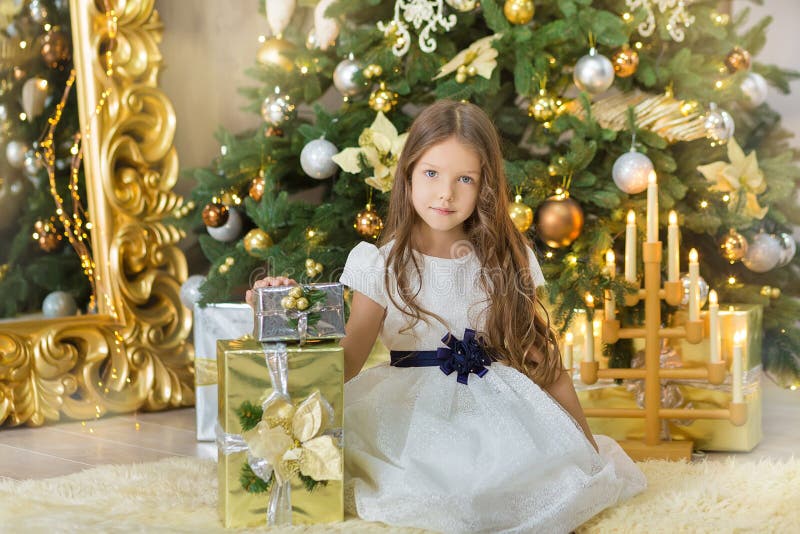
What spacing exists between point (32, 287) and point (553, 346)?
164cm

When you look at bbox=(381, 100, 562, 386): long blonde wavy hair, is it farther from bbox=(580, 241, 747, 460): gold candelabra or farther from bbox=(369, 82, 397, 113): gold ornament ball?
bbox=(369, 82, 397, 113): gold ornament ball

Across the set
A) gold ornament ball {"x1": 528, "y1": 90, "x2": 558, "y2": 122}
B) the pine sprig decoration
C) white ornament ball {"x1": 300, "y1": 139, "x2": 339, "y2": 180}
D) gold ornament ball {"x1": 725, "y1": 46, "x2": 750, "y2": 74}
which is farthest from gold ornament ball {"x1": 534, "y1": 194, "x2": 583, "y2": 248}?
the pine sprig decoration

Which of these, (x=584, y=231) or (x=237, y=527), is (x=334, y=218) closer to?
(x=584, y=231)

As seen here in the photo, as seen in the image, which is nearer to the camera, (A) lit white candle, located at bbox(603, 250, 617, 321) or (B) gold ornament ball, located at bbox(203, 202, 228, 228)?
(A) lit white candle, located at bbox(603, 250, 617, 321)

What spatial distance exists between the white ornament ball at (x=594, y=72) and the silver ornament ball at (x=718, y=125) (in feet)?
0.92

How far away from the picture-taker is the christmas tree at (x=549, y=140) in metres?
2.55

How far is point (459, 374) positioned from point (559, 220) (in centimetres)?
72

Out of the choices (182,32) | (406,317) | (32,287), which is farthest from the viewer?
→ (182,32)

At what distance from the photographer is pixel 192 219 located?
296cm

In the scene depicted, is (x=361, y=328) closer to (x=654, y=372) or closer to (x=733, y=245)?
(x=654, y=372)

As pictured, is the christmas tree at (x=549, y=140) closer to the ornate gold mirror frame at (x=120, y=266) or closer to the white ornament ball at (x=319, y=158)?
the white ornament ball at (x=319, y=158)

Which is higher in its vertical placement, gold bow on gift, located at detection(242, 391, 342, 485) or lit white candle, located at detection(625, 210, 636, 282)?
lit white candle, located at detection(625, 210, 636, 282)

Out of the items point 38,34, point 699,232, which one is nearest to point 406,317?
point 699,232

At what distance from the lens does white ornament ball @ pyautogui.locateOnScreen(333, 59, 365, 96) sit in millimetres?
2721
